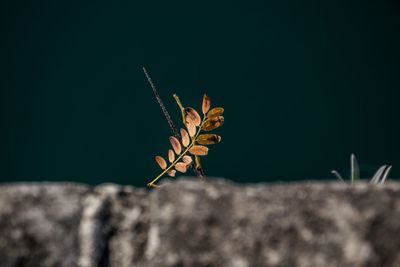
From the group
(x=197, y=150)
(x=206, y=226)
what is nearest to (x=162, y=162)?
(x=197, y=150)

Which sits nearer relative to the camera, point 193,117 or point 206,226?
point 206,226

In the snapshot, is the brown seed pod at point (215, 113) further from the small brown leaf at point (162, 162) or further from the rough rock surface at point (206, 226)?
the rough rock surface at point (206, 226)

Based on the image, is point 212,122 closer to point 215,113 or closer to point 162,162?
point 215,113

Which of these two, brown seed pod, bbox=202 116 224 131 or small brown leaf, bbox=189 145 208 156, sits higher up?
brown seed pod, bbox=202 116 224 131

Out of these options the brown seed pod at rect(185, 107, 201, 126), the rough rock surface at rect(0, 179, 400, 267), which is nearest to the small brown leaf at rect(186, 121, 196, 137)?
the brown seed pod at rect(185, 107, 201, 126)

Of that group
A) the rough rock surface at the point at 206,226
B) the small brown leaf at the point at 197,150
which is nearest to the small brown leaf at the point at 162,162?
the small brown leaf at the point at 197,150

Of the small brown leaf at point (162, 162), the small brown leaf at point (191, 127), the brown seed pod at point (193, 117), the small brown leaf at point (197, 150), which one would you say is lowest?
the small brown leaf at point (162, 162)

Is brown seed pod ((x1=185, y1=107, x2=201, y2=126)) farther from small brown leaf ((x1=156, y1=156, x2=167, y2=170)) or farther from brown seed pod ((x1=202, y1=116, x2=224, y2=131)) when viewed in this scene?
small brown leaf ((x1=156, y1=156, x2=167, y2=170))

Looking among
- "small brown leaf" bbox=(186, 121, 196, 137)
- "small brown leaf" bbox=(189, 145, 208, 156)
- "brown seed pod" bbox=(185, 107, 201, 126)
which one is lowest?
"small brown leaf" bbox=(189, 145, 208, 156)

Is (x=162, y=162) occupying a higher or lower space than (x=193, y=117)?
lower
